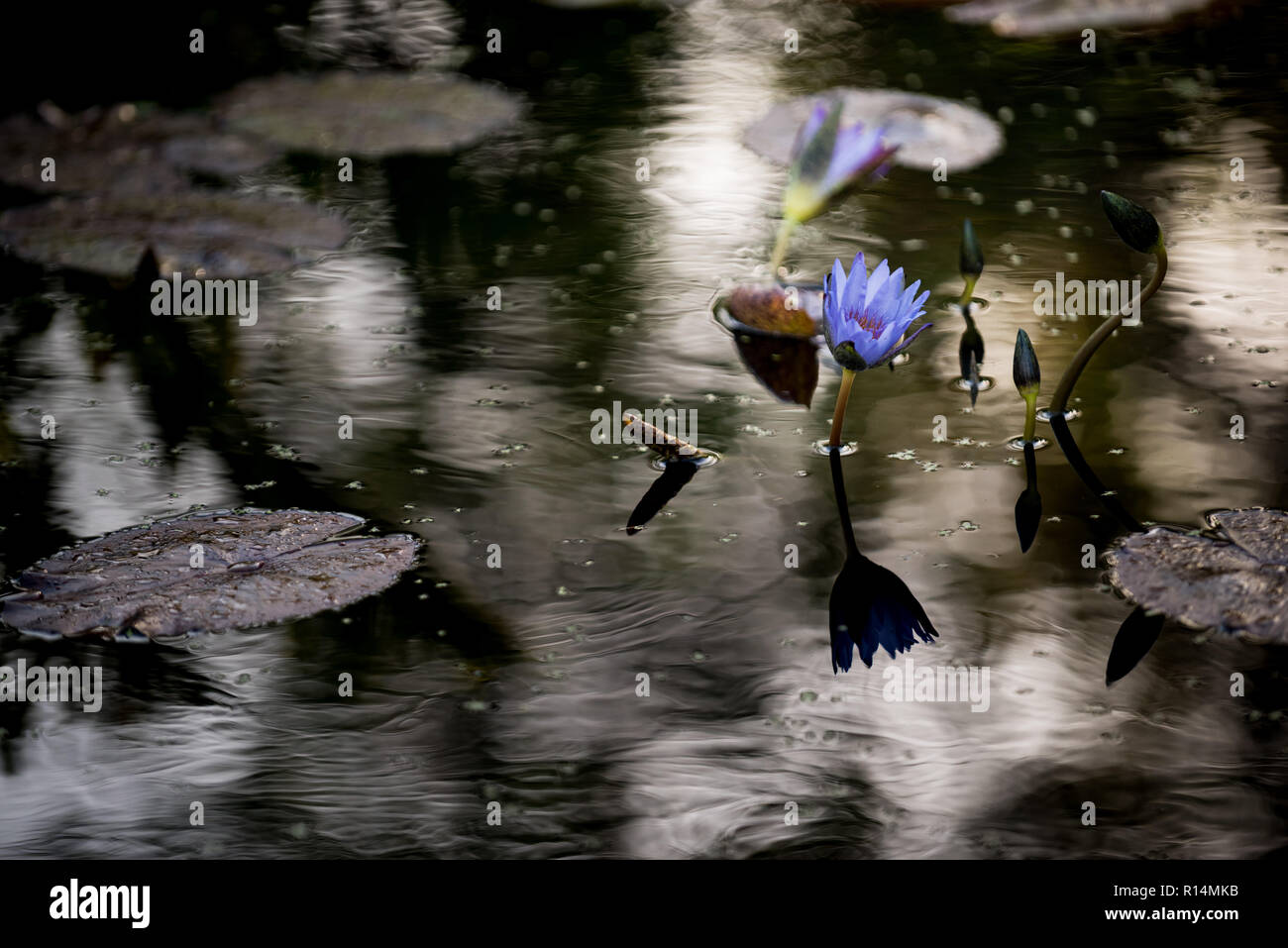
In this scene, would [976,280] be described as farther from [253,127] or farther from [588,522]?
[253,127]

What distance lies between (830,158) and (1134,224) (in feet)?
1.47

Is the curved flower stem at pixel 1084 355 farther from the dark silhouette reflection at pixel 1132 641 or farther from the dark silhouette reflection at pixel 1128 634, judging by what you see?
the dark silhouette reflection at pixel 1132 641

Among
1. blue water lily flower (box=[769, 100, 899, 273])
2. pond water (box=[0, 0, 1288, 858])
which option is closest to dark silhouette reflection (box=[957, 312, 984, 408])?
pond water (box=[0, 0, 1288, 858])

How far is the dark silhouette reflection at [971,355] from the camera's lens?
1585 millimetres

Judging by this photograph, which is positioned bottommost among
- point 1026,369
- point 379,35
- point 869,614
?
point 869,614

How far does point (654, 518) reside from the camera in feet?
4.39

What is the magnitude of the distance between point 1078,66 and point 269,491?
2133 mm

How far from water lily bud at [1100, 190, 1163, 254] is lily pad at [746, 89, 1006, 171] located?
0.78 metres

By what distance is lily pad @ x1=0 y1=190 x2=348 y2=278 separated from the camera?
1.95 metres

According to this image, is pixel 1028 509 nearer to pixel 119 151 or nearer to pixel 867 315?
pixel 867 315

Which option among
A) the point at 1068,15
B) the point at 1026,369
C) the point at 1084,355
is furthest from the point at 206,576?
the point at 1068,15

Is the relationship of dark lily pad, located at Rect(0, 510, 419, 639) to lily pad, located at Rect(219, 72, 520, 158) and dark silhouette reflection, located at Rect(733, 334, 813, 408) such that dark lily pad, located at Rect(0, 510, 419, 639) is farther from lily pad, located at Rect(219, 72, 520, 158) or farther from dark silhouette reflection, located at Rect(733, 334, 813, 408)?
lily pad, located at Rect(219, 72, 520, 158)

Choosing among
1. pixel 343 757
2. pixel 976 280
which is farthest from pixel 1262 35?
pixel 343 757

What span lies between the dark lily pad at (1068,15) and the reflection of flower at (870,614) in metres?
2.17
